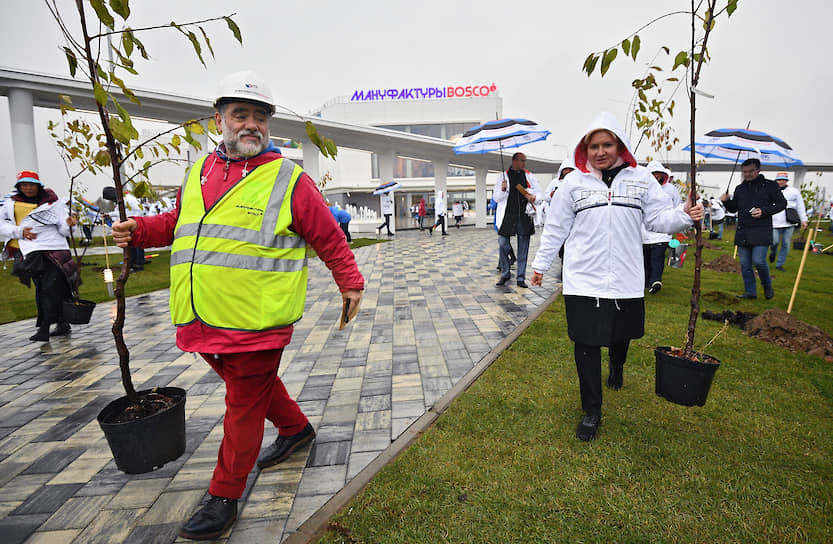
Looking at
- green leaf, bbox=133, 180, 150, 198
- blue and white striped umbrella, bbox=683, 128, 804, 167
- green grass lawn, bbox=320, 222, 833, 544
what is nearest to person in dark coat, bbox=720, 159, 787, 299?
blue and white striped umbrella, bbox=683, 128, 804, 167

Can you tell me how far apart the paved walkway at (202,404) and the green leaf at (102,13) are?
7.89ft

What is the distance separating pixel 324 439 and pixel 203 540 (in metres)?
0.95

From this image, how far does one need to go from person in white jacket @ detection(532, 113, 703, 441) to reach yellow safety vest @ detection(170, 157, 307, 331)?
5.64 feet

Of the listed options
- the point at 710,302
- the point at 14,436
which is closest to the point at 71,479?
the point at 14,436

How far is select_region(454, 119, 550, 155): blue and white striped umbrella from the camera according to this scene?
8562 mm

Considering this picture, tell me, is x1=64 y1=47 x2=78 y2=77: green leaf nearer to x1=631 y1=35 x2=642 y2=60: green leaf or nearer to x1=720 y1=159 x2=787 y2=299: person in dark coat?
x1=631 y1=35 x2=642 y2=60: green leaf

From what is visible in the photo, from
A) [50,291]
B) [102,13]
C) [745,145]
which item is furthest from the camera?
[745,145]

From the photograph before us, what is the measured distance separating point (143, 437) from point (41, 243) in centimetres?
437

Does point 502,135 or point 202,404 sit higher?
point 502,135

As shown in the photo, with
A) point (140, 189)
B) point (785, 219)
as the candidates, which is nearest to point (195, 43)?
point (140, 189)

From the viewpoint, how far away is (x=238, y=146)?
207 centimetres

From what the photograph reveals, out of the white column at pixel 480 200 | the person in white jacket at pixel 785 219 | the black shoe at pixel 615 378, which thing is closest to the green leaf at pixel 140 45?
the black shoe at pixel 615 378

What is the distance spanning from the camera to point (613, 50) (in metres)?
2.52

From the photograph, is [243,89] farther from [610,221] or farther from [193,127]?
[610,221]
